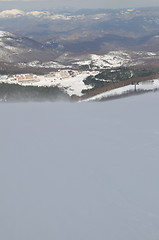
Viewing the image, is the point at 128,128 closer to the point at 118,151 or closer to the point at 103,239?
the point at 118,151

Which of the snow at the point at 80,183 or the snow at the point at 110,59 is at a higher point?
the snow at the point at 110,59

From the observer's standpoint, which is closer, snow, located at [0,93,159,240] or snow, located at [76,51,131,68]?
snow, located at [0,93,159,240]

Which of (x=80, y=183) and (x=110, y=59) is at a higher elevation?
(x=110, y=59)

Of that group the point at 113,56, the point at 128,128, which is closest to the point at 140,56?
the point at 113,56

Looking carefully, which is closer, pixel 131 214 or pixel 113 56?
pixel 131 214

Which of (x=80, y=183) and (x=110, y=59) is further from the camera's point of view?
(x=110, y=59)

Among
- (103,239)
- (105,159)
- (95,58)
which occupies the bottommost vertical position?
(103,239)

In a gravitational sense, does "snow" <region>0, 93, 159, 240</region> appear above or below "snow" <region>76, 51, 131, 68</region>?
below

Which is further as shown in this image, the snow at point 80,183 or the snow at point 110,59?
the snow at point 110,59
